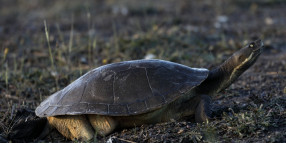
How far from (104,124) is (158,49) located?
3.75m

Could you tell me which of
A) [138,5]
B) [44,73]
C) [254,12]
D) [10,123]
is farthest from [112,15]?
[10,123]

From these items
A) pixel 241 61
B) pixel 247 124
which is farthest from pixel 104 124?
pixel 241 61

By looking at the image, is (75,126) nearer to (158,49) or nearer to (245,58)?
(245,58)

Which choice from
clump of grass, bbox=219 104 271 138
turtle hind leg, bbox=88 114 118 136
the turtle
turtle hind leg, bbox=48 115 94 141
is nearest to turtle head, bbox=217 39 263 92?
the turtle

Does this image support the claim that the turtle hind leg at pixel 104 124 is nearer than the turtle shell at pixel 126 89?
No

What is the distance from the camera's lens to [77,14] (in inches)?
476

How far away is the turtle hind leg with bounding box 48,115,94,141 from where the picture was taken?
4059 millimetres

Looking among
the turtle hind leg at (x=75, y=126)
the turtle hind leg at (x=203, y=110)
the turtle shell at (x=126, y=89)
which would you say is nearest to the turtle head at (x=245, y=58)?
the turtle shell at (x=126, y=89)

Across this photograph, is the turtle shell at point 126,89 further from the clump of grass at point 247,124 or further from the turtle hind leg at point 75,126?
the clump of grass at point 247,124

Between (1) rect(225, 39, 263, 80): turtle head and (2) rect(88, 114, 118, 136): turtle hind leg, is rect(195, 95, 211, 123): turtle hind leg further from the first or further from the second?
(2) rect(88, 114, 118, 136): turtle hind leg

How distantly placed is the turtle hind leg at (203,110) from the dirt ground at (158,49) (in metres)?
0.11

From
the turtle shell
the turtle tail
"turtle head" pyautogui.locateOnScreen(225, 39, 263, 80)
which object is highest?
"turtle head" pyautogui.locateOnScreen(225, 39, 263, 80)

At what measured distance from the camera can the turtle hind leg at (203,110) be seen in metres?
3.89

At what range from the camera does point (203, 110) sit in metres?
3.92
